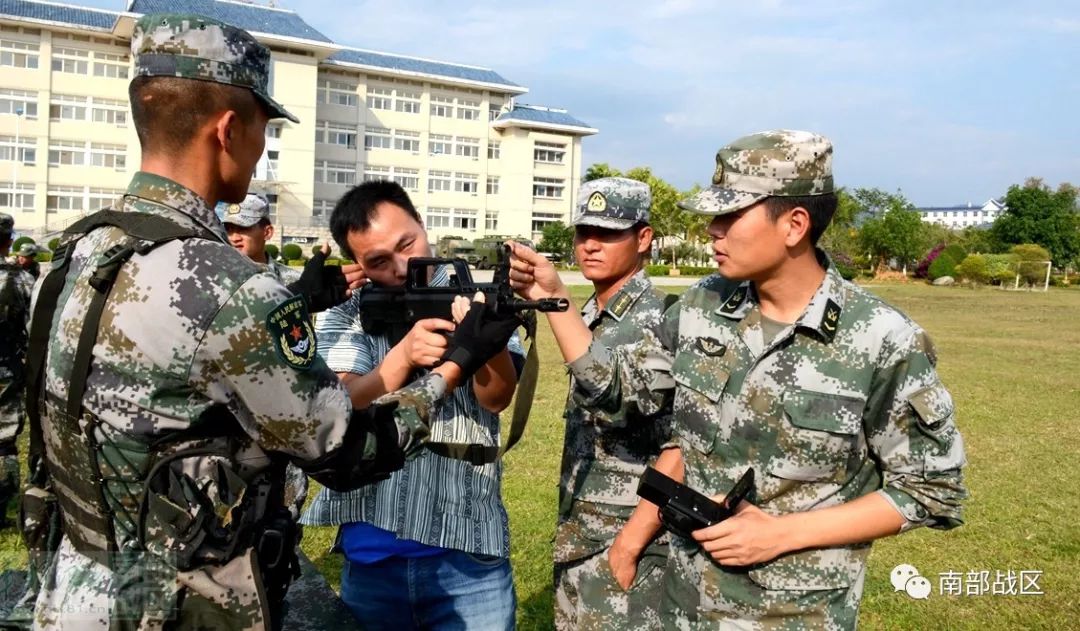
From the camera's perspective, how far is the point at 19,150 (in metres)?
46.8

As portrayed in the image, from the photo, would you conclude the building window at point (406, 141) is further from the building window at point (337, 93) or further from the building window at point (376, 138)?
the building window at point (337, 93)

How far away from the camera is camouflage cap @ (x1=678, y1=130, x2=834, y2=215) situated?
234cm

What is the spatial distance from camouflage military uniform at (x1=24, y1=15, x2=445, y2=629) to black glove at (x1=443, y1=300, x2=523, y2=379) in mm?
428

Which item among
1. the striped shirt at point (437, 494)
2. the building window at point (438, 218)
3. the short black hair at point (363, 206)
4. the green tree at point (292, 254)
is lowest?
the striped shirt at point (437, 494)

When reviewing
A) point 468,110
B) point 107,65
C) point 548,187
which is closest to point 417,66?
point 468,110

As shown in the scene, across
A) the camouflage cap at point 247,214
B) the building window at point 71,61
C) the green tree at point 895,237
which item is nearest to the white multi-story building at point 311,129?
the building window at point 71,61

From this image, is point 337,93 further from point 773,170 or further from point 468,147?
point 773,170

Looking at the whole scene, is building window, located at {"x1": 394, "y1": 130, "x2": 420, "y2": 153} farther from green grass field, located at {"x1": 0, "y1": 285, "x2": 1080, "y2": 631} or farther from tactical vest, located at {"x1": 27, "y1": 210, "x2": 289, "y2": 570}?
tactical vest, located at {"x1": 27, "y1": 210, "x2": 289, "y2": 570}

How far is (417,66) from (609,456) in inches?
2319

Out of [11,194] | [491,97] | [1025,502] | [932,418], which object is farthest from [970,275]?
[11,194]

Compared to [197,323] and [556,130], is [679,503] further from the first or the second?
[556,130]

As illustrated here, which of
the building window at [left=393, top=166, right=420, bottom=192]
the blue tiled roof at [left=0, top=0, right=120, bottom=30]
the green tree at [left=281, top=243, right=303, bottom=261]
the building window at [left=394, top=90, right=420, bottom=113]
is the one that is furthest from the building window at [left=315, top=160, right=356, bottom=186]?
the green tree at [left=281, top=243, right=303, bottom=261]

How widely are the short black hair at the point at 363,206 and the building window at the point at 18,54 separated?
53519 mm

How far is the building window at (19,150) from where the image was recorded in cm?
4672
